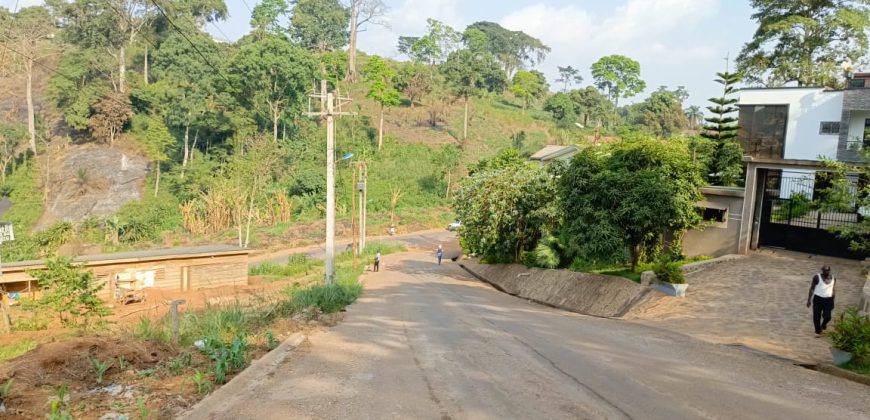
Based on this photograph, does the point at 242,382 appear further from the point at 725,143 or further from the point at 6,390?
the point at 725,143

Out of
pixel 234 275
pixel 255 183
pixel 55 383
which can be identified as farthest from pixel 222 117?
pixel 55 383

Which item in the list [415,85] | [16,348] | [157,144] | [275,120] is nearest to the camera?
[16,348]

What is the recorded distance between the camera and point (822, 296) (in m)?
10.8

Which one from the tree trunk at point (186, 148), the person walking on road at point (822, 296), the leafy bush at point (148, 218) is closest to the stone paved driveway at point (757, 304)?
the person walking on road at point (822, 296)

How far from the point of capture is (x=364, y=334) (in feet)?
35.0

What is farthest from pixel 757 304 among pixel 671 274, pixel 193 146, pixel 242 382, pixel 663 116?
pixel 663 116

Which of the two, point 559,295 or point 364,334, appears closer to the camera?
point 364,334

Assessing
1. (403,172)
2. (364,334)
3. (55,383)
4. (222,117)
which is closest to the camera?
(55,383)

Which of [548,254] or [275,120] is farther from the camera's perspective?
[275,120]

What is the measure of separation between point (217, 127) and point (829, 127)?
5068cm

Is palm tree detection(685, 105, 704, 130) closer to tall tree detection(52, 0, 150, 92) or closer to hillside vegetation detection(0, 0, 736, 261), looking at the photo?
hillside vegetation detection(0, 0, 736, 261)

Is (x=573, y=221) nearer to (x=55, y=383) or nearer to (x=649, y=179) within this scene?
(x=649, y=179)

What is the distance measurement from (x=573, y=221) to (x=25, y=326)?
17223 millimetres

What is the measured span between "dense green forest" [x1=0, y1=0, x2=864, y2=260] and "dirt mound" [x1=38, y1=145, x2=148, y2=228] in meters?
0.42
